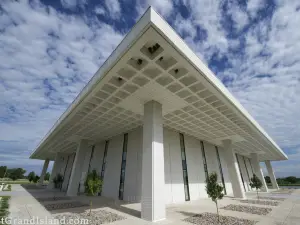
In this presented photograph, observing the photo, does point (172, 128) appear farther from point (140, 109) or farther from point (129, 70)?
point (129, 70)

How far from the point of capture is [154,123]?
1296cm

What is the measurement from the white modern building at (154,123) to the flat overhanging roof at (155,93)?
6 cm

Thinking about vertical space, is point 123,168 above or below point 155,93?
below

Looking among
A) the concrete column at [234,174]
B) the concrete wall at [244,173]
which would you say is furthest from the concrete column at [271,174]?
the concrete column at [234,174]

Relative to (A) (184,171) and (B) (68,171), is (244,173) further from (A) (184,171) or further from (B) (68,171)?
(B) (68,171)

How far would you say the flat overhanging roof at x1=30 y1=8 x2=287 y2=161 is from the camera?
9086 millimetres

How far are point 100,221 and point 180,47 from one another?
480 inches

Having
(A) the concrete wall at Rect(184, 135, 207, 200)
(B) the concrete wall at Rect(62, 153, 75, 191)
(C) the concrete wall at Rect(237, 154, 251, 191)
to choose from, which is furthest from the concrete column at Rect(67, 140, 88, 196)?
(C) the concrete wall at Rect(237, 154, 251, 191)

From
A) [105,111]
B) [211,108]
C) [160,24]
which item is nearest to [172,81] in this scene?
[160,24]

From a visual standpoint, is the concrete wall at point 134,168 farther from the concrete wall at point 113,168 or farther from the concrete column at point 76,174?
the concrete column at point 76,174

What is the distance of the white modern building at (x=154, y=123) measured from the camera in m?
10.0

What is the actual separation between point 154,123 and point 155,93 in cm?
258

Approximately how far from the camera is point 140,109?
53.8 ft

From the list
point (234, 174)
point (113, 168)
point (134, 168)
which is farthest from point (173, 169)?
point (234, 174)
